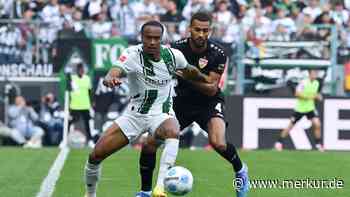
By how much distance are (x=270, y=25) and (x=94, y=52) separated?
15.8 feet

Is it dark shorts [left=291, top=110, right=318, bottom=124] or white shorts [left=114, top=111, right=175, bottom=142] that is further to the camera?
dark shorts [left=291, top=110, right=318, bottom=124]

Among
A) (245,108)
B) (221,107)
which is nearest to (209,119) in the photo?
(221,107)

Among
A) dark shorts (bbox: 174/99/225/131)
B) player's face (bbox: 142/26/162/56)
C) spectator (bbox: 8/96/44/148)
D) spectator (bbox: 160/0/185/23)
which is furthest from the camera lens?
spectator (bbox: 160/0/185/23)

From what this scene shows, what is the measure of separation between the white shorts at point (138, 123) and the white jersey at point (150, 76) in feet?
0.19

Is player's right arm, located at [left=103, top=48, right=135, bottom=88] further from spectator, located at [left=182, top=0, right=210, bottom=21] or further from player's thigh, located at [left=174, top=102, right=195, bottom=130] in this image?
spectator, located at [left=182, top=0, right=210, bottom=21]

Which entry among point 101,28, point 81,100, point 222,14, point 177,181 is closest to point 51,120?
point 81,100

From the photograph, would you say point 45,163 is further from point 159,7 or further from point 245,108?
point 159,7

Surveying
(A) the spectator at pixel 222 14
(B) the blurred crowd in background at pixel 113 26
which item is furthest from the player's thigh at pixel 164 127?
(A) the spectator at pixel 222 14

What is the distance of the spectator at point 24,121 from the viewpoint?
86.4ft

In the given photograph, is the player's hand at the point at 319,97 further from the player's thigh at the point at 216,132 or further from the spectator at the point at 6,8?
the player's thigh at the point at 216,132

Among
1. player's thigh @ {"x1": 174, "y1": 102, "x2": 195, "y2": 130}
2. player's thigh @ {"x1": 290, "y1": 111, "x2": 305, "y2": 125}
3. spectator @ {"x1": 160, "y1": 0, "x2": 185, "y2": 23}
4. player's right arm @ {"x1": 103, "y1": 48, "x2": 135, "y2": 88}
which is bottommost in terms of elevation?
player's thigh @ {"x1": 290, "y1": 111, "x2": 305, "y2": 125}

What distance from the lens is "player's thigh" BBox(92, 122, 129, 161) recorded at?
11461mm

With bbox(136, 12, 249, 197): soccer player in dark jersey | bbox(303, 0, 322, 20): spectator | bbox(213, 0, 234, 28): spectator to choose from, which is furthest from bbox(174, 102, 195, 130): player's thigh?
bbox(303, 0, 322, 20): spectator

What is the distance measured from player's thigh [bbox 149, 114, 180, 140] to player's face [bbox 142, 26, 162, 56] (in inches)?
30.2
